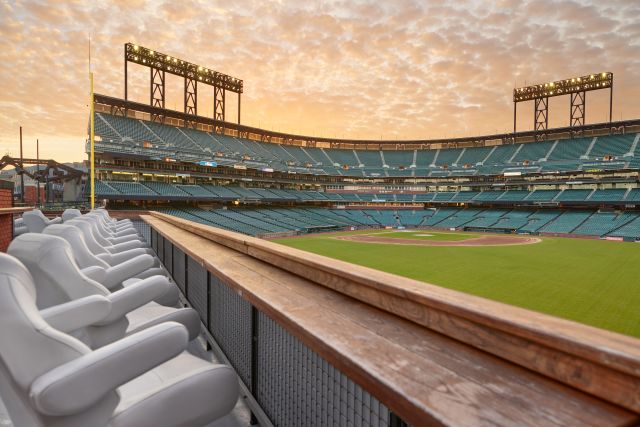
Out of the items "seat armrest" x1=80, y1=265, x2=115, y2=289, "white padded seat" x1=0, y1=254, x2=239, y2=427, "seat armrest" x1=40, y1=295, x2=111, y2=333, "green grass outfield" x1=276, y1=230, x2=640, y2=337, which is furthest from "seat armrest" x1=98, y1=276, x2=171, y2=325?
"green grass outfield" x1=276, y1=230, x2=640, y2=337

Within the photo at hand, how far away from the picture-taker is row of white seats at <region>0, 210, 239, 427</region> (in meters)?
1.56

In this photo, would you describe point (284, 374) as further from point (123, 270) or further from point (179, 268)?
point (179, 268)

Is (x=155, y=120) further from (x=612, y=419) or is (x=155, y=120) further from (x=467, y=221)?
(x=612, y=419)

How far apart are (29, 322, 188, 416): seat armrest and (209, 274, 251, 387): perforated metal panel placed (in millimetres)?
1118

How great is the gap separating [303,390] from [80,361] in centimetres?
117

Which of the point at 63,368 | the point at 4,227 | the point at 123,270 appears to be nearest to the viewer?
the point at 63,368

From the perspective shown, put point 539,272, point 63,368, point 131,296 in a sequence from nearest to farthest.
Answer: point 63,368 < point 131,296 < point 539,272

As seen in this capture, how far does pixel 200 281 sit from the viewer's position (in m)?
4.77

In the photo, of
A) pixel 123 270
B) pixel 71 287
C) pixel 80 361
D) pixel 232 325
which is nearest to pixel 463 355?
pixel 80 361

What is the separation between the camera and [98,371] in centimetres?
163

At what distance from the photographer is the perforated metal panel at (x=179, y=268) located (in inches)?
251

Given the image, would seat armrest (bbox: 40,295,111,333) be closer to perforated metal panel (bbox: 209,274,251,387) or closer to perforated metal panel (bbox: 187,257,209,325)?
perforated metal panel (bbox: 209,274,251,387)

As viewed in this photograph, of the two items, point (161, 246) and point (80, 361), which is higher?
point (80, 361)

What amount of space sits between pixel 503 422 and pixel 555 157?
64067 millimetres
